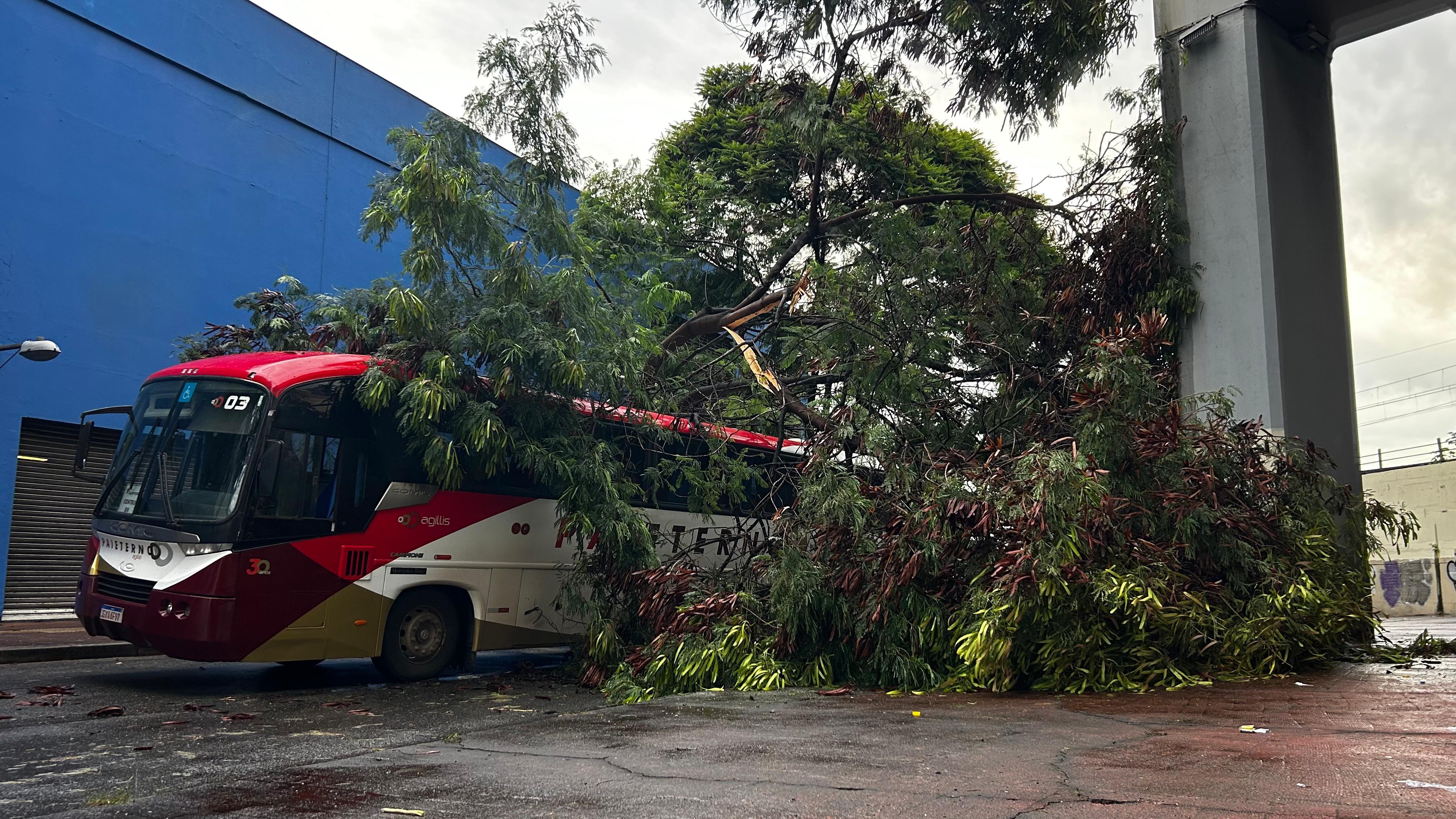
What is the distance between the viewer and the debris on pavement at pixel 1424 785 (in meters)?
3.86

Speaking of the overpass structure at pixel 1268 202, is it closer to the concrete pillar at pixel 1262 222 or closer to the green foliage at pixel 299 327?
the concrete pillar at pixel 1262 222

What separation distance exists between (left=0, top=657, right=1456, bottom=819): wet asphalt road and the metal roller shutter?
18.3ft

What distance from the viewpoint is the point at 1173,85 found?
427 inches

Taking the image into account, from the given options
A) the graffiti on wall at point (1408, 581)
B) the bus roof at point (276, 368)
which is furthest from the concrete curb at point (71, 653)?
the graffiti on wall at point (1408, 581)

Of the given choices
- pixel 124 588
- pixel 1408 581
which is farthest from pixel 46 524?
pixel 1408 581

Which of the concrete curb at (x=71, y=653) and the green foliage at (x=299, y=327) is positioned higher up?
the green foliage at (x=299, y=327)

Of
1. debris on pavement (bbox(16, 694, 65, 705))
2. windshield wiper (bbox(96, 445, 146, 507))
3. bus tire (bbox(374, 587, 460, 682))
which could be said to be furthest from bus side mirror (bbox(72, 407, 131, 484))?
bus tire (bbox(374, 587, 460, 682))

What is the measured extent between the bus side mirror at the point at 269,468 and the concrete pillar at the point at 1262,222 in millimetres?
8906

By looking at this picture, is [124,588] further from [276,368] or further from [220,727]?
[220,727]

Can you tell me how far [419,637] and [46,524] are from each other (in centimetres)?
702

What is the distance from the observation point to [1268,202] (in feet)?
32.5

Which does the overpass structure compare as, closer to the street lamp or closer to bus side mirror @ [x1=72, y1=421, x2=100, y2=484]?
bus side mirror @ [x1=72, y1=421, x2=100, y2=484]

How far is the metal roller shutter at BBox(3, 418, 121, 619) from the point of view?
42.2 ft

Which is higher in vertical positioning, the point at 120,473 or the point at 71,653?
the point at 120,473
